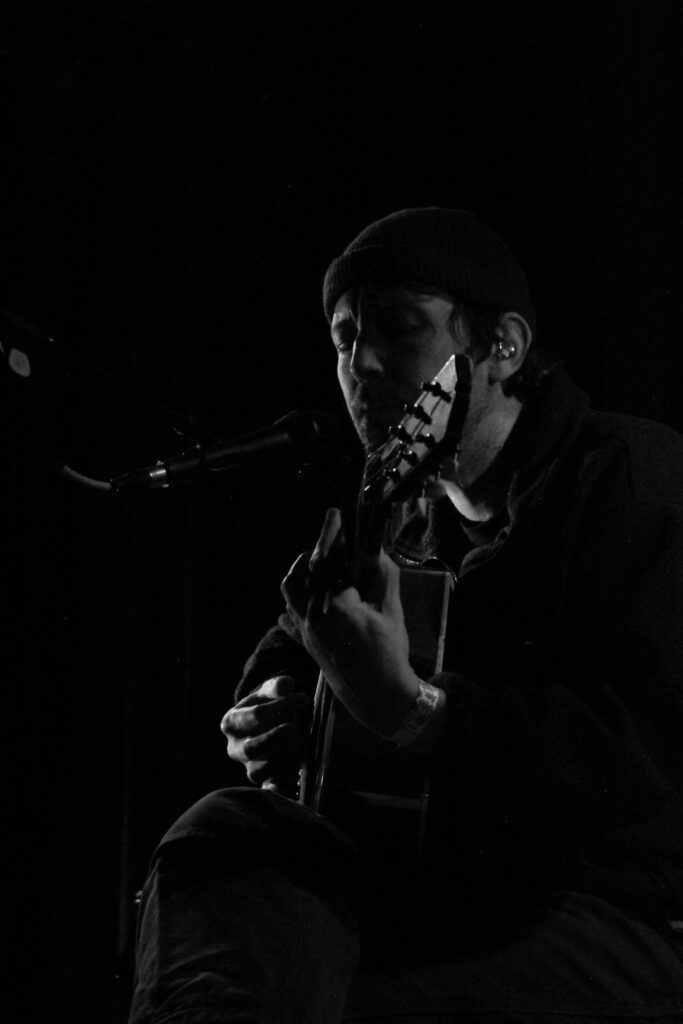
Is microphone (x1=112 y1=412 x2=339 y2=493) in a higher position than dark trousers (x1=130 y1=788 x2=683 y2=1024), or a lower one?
higher

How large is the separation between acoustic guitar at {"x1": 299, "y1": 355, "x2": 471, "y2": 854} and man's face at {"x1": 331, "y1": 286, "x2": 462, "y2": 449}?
0.33 m

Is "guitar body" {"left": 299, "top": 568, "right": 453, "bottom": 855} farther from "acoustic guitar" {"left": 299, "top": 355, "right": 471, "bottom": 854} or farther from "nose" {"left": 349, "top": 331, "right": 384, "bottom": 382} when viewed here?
"nose" {"left": 349, "top": 331, "right": 384, "bottom": 382}

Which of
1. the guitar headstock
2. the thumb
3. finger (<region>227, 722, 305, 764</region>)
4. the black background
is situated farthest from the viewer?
the black background

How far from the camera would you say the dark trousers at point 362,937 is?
128 centimetres

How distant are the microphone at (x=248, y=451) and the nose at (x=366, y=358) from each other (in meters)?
0.30

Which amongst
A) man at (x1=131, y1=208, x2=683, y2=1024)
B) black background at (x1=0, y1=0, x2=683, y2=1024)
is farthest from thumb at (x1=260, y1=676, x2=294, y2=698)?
black background at (x1=0, y1=0, x2=683, y2=1024)

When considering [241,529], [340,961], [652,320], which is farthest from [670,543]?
[241,529]

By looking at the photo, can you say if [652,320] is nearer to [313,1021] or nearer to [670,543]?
[670,543]

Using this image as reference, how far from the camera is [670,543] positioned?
1465mm

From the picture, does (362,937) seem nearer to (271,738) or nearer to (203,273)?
(271,738)

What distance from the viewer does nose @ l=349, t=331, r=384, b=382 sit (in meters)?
1.88

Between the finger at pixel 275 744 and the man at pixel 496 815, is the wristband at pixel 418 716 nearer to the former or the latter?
the man at pixel 496 815

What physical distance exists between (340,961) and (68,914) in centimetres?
139

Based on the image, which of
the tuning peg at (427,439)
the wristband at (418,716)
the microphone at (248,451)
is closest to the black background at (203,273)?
the microphone at (248,451)
